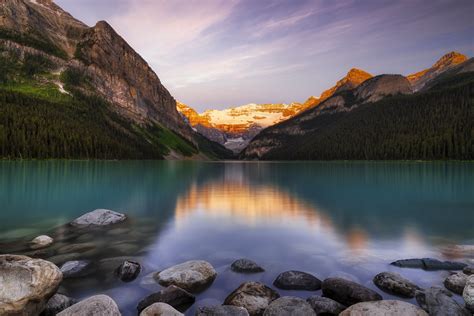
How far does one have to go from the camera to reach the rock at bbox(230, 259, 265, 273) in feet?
50.5

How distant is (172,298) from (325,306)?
561 centimetres

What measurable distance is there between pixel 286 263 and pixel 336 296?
460cm

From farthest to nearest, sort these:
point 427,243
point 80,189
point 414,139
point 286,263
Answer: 1. point 414,139
2. point 80,189
3. point 427,243
4. point 286,263

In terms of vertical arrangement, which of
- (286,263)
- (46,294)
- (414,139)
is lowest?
(286,263)

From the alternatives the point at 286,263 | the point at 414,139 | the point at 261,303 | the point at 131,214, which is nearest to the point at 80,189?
the point at 131,214

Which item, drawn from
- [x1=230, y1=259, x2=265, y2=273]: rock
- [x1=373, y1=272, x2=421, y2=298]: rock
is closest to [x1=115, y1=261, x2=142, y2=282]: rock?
[x1=230, y1=259, x2=265, y2=273]: rock

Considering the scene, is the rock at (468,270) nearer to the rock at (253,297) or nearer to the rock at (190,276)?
the rock at (253,297)

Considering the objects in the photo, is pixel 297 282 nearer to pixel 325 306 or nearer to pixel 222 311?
pixel 325 306

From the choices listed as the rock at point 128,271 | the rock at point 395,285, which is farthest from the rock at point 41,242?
the rock at point 395,285

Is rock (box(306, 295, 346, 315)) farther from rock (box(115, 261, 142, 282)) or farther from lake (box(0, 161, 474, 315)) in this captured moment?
rock (box(115, 261, 142, 282))

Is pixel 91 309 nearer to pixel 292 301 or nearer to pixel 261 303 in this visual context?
pixel 261 303

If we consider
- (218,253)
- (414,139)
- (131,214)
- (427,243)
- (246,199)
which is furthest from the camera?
(414,139)

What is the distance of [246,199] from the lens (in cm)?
4209

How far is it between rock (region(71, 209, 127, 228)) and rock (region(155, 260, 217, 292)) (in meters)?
12.1
